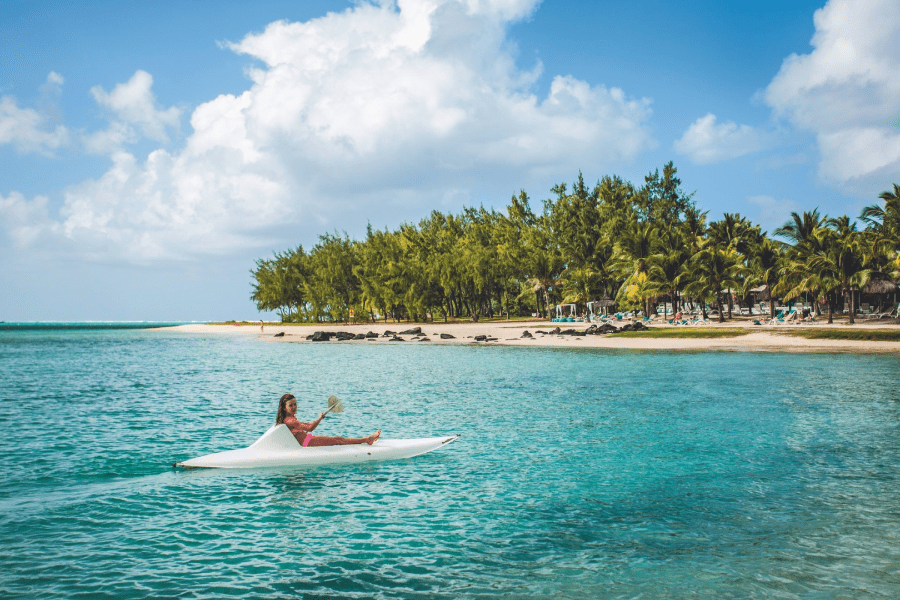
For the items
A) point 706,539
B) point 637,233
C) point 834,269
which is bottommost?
point 706,539

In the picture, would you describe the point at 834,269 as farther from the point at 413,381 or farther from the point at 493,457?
the point at 493,457

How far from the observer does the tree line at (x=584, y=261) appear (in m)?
51.3

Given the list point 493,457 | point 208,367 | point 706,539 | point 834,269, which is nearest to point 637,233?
point 834,269

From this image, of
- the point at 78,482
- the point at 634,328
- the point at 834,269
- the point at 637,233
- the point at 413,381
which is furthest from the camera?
the point at 637,233

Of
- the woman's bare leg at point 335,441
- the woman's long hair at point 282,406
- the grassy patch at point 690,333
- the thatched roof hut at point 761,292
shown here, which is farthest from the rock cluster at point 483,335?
the woman's long hair at point 282,406

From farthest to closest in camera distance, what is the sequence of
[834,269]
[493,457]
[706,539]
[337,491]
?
[834,269]
[493,457]
[337,491]
[706,539]

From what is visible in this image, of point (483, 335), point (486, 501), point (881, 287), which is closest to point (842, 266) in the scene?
point (881, 287)

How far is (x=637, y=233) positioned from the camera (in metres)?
62.4

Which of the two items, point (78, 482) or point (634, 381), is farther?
point (634, 381)

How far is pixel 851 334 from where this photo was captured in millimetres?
38719

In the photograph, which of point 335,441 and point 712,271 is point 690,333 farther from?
point 335,441

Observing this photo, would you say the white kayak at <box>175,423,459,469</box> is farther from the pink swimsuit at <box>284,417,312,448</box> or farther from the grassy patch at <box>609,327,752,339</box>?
the grassy patch at <box>609,327,752,339</box>

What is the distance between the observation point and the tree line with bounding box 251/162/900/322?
51281mm

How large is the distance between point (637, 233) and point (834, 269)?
2000 cm
